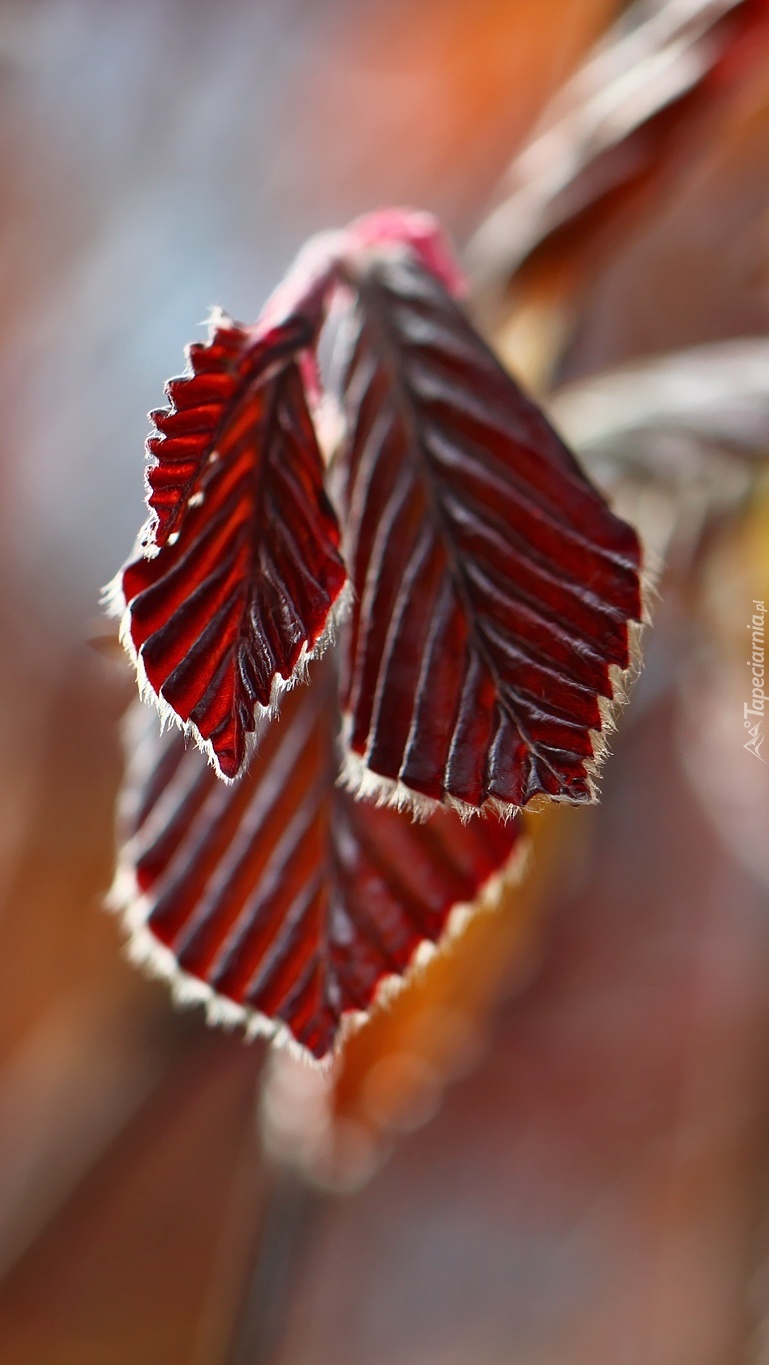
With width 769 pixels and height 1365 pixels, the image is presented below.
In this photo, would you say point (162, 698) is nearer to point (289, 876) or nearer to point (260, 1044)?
point (289, 876)

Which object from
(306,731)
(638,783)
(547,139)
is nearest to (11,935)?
(638,783)

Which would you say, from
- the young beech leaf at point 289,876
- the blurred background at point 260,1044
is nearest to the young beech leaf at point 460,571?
the young beech leaf at point 289,876

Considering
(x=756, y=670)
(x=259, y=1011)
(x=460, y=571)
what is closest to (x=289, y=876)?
(x=259, y=1011)

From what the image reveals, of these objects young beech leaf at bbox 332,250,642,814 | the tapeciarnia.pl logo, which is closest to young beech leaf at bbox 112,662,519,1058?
young beech leaf at bbox 332,250,642,814

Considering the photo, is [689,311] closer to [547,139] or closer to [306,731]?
Result: [547,139]

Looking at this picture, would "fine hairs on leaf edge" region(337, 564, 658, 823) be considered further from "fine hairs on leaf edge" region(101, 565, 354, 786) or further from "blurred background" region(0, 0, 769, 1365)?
"blurred background" region(0, 0, 769, 1365)

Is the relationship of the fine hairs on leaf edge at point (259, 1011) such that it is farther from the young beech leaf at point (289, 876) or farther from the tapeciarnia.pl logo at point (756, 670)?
the tapeciarnia.pl logo at point (756, 670)
